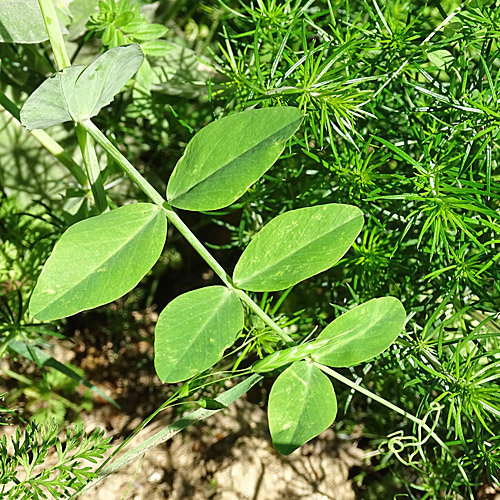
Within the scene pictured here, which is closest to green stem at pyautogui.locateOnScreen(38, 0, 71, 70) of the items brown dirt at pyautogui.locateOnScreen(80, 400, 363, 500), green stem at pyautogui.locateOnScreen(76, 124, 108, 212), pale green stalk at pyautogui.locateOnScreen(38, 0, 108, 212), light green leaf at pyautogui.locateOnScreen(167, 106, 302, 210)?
pale green stalk at pyautogui.locateOnScreen(38, 0, 108, 212)

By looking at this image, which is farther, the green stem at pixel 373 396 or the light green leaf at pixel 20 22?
Answer: the light green leaf at pixel 20 22

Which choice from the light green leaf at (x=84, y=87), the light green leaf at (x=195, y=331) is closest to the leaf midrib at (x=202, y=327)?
the light green leaf at (x=195, y=331)

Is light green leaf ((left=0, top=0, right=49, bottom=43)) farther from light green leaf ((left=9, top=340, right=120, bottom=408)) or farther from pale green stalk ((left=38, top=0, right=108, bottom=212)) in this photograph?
light green leaf ((left=9, top=340, right=120, bottom=408))

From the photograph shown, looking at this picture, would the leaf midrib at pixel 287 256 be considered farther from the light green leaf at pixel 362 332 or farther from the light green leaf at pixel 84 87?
the light green leaf at pixel 84 87

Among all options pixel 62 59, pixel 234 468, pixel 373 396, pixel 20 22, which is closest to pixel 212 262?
pixel 373 396

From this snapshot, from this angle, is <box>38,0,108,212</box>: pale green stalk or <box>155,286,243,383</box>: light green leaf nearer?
<box>155,286,243,383</box>: light green leaf

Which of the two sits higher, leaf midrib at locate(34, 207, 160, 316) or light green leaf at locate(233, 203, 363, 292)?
leaf midrib at locate(34, 207, 160, 316)

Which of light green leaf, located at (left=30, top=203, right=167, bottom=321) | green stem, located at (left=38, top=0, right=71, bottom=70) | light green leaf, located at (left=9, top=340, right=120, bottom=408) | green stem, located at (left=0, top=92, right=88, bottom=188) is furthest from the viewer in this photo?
light green leaf, located at (left=9, top=340, right=120, bottom=408)

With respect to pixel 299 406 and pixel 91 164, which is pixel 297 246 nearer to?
pixel 299 406
